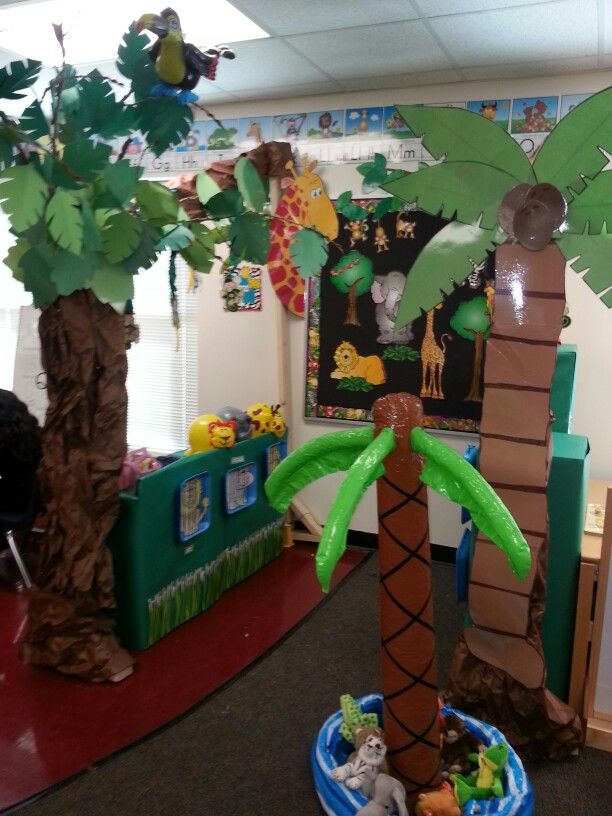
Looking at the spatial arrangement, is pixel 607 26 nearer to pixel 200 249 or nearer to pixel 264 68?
pixel 264 68

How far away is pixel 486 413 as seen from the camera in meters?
1.86

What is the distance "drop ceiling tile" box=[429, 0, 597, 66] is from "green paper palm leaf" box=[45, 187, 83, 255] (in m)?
1.65

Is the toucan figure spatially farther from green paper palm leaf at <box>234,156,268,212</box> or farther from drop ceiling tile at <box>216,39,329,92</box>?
drop ceiling tile at <box>216,39,329,92</box>

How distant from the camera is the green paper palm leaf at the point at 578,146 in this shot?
1.60 meters

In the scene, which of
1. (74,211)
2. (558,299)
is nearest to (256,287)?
(74,211)

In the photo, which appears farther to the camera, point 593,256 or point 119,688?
point 119,688

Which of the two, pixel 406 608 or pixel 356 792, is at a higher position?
pixel 406 608

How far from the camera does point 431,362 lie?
3.47 meters

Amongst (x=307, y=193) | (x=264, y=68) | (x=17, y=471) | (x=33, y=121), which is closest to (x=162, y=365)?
(x=17, y=471)

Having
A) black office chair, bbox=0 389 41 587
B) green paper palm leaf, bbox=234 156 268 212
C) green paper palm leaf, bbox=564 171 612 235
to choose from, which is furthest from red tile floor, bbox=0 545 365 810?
green paper palm leaf, bbox=564 171 612 235

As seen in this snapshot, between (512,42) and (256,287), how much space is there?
1.75m

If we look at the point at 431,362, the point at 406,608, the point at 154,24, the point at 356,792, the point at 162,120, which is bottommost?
the point at 356,792

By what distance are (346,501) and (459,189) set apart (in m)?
0.91

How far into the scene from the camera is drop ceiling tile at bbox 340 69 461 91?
319cm
